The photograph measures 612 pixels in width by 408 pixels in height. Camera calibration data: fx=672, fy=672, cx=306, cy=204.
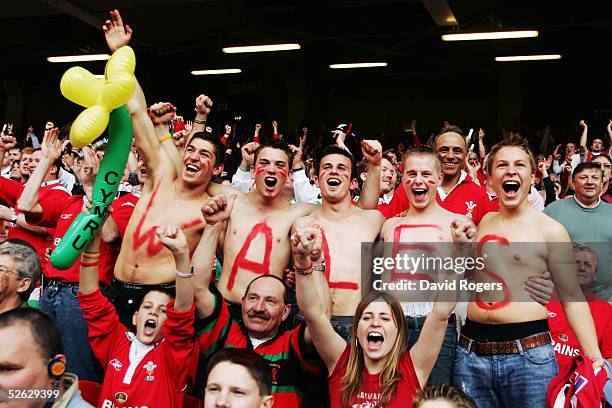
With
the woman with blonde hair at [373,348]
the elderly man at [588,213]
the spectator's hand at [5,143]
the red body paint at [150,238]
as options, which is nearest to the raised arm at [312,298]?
the woman with blonde hair at [373,348]

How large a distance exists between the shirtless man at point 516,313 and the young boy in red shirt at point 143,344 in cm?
161

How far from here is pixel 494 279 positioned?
3.82 m

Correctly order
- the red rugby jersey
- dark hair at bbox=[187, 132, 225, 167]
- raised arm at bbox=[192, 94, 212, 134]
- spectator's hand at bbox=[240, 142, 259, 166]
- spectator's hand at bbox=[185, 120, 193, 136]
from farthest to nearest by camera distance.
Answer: spectator's hand at bbox=[240, 142, 259, 166] → spectator's hand at bbox=[185, 120, 193, 136] → raised arm at bbox=[192, 94, 212, 134] → dark hair at bbox=[187, 132, 225, 167] → the red rugby jersey

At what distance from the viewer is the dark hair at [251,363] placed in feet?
10.1

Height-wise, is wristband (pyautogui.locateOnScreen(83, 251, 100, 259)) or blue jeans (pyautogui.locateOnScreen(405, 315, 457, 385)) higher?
wristband (pyautogui.locateOnScreen(83, 251, 100, 259))

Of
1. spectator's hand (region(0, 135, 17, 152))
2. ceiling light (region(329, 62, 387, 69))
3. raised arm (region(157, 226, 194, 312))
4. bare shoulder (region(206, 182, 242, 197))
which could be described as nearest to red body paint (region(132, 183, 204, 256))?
bare shoulder (region(206, 182, 242, 197))

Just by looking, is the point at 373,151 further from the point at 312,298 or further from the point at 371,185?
the point at 312,298

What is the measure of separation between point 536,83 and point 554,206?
14.1m

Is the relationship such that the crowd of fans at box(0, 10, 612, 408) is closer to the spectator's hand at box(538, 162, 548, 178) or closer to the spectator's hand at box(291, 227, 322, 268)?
the spectator's hand at box(291, 227, 322, 268)

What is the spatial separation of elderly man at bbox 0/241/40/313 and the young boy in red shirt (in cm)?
46

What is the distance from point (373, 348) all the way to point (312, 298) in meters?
0.40

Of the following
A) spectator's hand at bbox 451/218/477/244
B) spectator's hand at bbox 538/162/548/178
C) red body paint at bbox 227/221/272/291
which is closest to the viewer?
spectator's hand at bbox 451/218/477/244

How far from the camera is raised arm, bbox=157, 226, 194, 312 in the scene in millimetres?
3461

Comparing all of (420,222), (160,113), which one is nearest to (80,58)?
(160,113)
